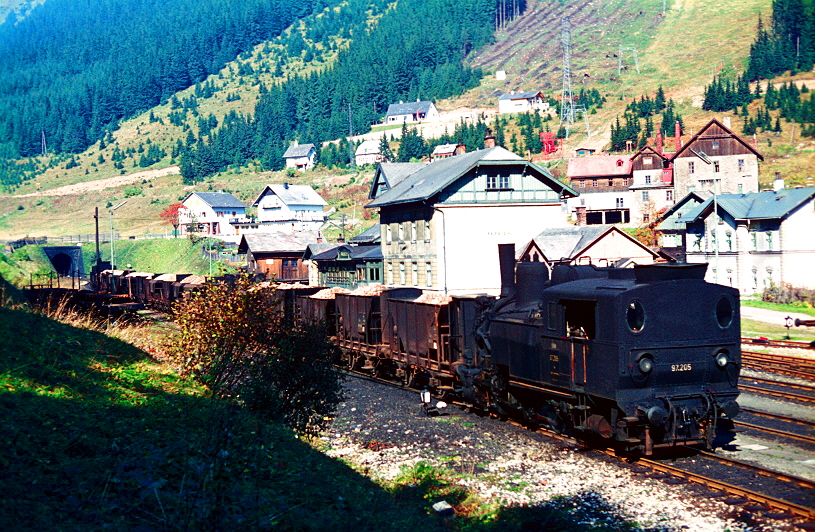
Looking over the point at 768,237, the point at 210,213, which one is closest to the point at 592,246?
the point at 768,237

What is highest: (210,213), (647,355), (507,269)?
(210,213)

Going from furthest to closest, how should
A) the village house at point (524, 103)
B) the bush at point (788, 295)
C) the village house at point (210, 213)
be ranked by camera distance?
the village house at point (524, 103) < the village house at point (210, 213) < the bush at point (788, 295)

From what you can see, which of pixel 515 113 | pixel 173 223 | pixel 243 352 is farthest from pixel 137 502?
pixel 515 113

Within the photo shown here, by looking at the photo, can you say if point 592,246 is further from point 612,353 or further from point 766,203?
point 612,353

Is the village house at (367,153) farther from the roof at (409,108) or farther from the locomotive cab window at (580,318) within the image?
the locomotive cab window at (580,318)

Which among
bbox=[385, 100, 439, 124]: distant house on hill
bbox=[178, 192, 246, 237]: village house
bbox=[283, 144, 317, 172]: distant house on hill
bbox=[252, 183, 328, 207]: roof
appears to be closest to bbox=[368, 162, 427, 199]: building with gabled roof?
bbox=[252, 183, 328, 207]: roof

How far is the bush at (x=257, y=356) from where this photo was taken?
631 inches

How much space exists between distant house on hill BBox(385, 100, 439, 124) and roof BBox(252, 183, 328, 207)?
63.9 metres

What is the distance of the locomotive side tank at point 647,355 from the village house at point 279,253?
55955mm

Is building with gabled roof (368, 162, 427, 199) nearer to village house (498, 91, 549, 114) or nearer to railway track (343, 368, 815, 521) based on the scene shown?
railway track (343, 368, 815, 521)

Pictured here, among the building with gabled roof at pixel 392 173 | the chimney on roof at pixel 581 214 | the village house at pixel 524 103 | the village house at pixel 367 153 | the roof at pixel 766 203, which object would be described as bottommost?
the roof at pixel 766 203

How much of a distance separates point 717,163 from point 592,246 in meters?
18.6

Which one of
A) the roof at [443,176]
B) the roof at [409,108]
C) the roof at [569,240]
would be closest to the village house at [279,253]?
the roof at [443,176]

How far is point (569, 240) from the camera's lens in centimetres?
4628
